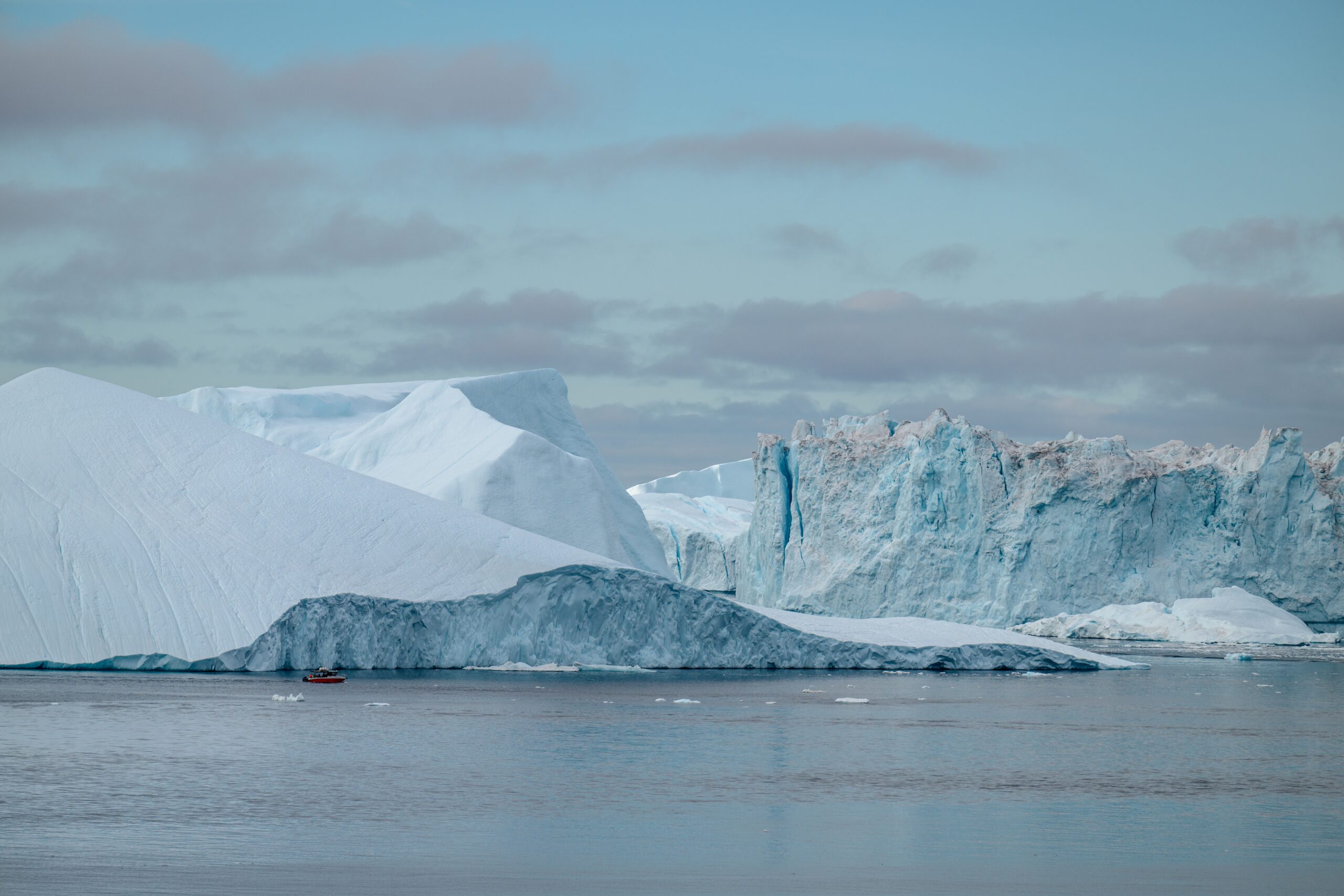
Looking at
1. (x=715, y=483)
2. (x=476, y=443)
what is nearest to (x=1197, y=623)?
(x=476, y=443)

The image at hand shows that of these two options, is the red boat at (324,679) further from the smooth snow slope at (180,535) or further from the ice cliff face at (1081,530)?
the ice cliff face at (1081,530)

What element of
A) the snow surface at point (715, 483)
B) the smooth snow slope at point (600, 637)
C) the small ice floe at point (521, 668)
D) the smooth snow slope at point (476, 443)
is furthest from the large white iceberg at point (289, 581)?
the snow surface at point (715, 483)

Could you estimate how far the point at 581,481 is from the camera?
153 ft

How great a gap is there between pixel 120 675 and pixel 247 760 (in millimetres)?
15229

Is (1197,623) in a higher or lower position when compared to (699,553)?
lower

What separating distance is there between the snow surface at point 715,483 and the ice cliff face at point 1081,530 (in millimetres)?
51167

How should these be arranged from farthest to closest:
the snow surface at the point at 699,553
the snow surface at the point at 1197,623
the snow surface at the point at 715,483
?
the snow surface at the point at 715,483
the snow surface at the point at 699,553
the snow surface at the point at 1197,623

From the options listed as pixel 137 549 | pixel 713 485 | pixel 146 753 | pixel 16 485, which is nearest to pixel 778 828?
pixel 146 753

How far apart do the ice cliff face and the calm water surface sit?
2023 cm

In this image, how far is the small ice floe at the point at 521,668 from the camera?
32.6 m

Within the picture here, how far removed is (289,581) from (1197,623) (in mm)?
30276

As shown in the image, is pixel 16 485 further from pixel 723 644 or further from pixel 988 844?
pixel 988 844

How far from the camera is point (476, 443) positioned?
47875mm

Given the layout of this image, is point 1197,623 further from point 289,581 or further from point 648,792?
point 648,792
